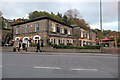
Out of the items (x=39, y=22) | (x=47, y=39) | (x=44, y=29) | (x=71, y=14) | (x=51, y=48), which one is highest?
(x=71, y=14)

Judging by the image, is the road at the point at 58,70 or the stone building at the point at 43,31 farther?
the stone building at the point at 43,31

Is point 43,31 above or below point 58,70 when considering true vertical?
above

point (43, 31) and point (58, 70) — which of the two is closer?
point (58, 70)

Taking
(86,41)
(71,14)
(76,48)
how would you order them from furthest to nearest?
(71,14), (86,41), (76,48)

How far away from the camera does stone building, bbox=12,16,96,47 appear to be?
73.2ft

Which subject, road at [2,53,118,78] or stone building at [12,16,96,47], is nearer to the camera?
road at [2,53,118,78]

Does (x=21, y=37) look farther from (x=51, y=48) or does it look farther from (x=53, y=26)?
(x=51, y=48)

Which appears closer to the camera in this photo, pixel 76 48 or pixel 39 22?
pixel 76 48

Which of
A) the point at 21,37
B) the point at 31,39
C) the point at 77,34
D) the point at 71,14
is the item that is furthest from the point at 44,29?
Answer: the point at 71,14

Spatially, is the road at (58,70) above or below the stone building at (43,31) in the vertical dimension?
below

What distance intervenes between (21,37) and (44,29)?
296 inches

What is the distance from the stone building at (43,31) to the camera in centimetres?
2230

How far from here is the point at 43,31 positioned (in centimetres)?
2228

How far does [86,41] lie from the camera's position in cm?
3662
